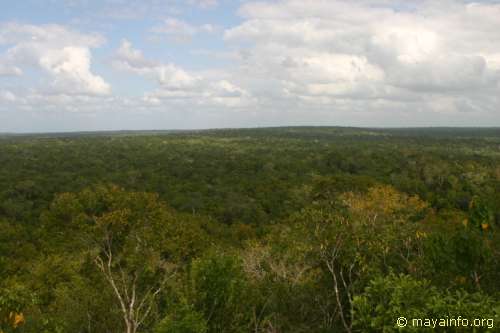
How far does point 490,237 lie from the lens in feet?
44.8

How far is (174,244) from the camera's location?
51.8 feet

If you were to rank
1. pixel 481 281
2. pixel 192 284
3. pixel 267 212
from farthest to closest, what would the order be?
pixel 267 212
pixel 192 284
pixel 481 281

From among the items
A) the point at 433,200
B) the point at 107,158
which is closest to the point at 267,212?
the point at 433,200

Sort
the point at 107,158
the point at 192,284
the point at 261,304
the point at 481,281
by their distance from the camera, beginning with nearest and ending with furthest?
the point at 481,281 < the point at 192,284 < the point at 261,304 < the point at 107,158

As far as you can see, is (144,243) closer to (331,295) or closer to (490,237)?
(331,295)

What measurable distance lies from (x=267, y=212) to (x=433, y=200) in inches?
765

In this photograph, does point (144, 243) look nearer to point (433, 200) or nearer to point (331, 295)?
point (331, 295)

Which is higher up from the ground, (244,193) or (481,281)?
(481,281)

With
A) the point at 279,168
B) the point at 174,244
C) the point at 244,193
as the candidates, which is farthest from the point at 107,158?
the point at 174,244

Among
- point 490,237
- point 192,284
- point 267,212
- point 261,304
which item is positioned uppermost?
point 490,237

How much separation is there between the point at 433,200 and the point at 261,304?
42.2 meters

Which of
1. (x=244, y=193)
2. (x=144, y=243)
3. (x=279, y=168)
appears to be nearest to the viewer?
(x=144, y=243)

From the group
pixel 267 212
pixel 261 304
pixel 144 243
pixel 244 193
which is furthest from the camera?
pixel 244 193

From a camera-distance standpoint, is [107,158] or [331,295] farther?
[107,158]
